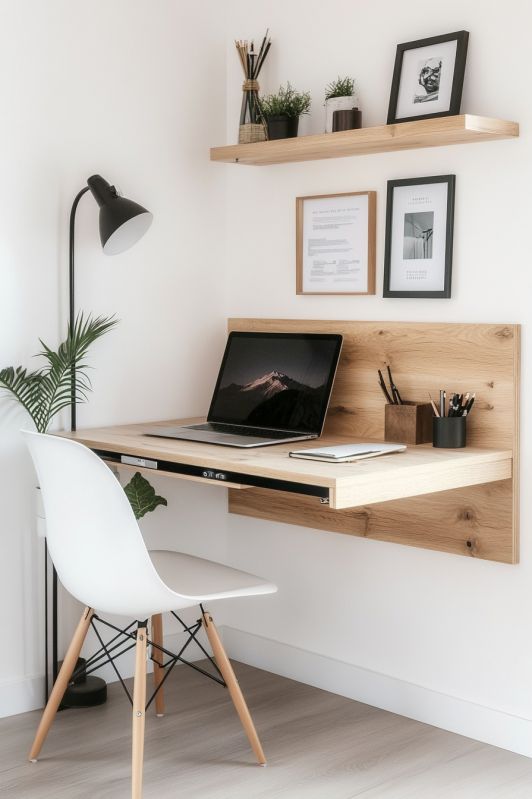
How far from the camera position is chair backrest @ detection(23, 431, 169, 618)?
7.54 feet

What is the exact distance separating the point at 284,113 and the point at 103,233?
2.14 ft

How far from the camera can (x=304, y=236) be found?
318cm

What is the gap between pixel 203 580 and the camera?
8.47 feet

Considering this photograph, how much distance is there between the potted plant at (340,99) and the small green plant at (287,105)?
0.11 m

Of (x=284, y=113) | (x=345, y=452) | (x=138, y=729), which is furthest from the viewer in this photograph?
(x=284, y=113)

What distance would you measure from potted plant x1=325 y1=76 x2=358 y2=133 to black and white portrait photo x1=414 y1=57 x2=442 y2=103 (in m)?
0.21

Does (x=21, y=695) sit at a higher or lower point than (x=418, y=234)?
lower

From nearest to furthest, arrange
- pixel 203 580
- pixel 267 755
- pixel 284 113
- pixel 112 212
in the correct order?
pixel 203 580
pixel 267 755
pixel 112 212
pixel 284 113

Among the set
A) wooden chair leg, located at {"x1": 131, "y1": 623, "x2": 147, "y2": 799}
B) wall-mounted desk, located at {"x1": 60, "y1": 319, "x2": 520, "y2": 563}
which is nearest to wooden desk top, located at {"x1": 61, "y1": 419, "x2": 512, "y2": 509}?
wall-mounted desk, located at {"x1": 60, "y1": 319, "x2": 520, "y2": 563}

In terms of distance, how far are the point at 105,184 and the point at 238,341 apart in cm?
69

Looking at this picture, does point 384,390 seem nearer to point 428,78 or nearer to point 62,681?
point 428,78

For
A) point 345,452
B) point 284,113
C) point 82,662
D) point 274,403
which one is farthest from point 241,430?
point 284,113

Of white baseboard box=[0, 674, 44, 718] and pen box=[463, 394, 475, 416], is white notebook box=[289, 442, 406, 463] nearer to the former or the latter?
pen box=[463, 394, 475, 416]

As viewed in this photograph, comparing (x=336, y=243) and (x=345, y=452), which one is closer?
(x=345, y=452)
